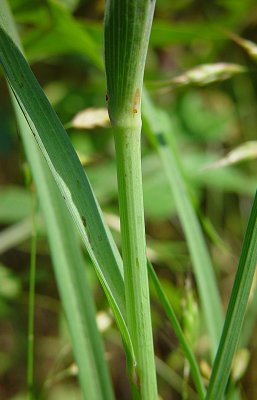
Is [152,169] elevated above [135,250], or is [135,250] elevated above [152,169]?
[152,169]

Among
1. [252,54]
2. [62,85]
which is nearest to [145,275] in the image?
[252,54]

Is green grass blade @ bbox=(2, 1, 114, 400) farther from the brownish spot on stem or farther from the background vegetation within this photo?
the background vegetation

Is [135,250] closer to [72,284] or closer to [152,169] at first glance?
[72,284]

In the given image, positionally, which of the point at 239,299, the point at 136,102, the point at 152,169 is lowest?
the point at 239,299

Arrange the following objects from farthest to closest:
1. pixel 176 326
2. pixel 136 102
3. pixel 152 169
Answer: pixel 152 169, pixel 176 326, pixel 136 102

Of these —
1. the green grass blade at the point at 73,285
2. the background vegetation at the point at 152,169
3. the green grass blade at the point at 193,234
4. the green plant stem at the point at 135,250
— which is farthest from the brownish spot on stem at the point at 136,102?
the background vegetation at the point at 152,169

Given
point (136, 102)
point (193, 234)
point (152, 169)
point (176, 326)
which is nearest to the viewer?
point (136, 102)

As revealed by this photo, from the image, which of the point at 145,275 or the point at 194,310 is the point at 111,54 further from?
the point at 194,310

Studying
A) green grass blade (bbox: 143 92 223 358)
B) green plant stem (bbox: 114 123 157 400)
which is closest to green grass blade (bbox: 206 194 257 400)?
green plant stem (bbox: 114 123 157 400)

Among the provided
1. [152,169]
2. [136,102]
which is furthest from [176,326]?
[152,169]
